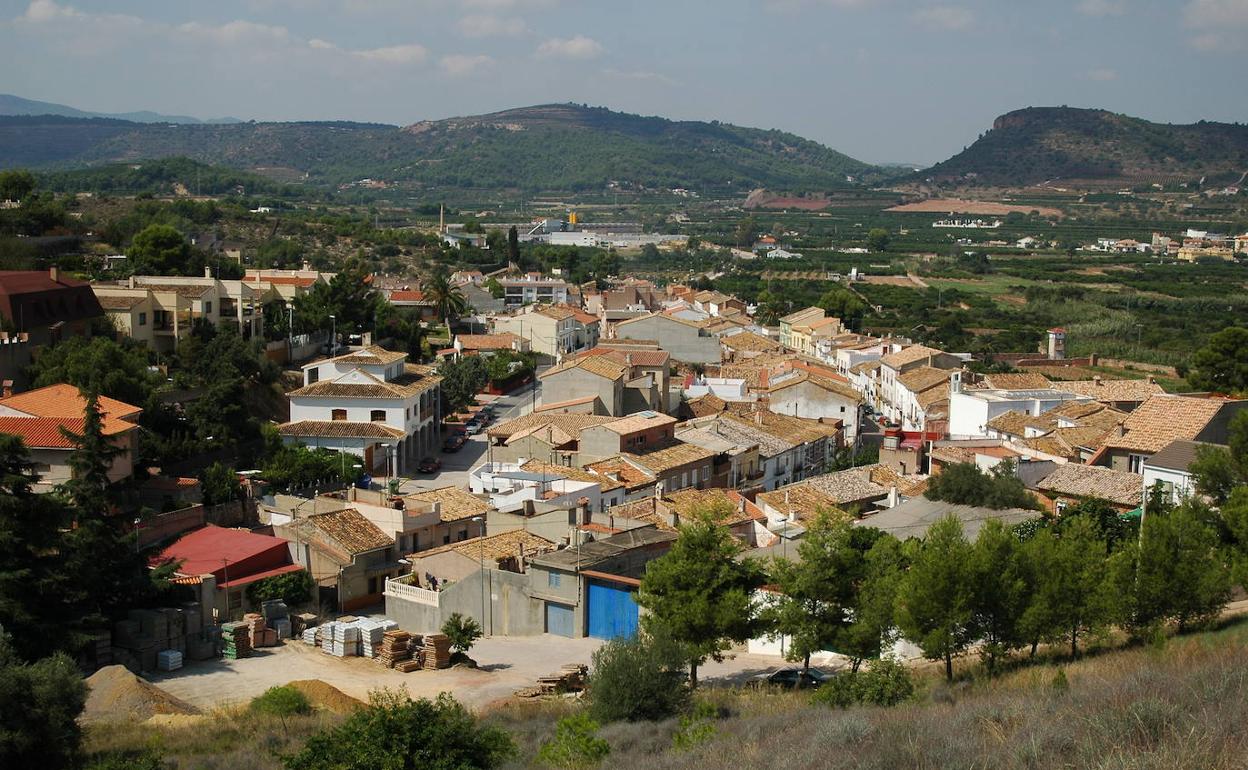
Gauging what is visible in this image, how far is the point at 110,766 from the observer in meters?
12.7

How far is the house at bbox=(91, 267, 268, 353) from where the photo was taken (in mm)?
36781

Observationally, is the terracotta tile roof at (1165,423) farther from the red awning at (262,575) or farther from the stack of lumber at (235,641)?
the stack of lumber at (235,641)

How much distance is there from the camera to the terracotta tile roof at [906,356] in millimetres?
50000

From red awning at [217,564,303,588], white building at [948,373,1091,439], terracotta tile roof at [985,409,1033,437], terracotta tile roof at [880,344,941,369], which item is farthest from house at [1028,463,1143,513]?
terracotta tile roof at [880,344,941,369]

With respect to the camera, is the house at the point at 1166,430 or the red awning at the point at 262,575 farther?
the house at the point at 1166,430

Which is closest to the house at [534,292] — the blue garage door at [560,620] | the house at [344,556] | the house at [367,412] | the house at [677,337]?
the house at [677,337]

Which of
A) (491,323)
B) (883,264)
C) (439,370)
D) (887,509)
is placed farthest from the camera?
(883,264)

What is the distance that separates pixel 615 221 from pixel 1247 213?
82.1 m

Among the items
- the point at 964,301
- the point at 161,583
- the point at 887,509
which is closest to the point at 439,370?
the point at 887,509

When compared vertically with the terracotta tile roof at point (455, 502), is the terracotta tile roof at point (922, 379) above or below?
above

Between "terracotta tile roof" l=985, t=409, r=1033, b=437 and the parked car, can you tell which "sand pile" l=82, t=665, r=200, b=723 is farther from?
"terracotta tile roof" l=985, t=409, r=1033, b=437

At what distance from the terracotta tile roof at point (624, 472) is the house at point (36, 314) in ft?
46.6

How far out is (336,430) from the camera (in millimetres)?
34531

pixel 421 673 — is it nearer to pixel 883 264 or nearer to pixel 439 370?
pixel 439 370
